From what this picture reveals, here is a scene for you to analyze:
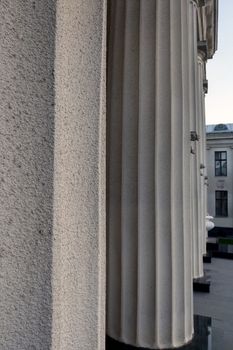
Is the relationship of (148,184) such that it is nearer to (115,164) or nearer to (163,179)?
(163,179)

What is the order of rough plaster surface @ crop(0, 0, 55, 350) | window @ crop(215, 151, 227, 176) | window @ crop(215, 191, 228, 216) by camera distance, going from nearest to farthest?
rough plaster surface @ crop(0, 0, 55, 350)
window @ crop(215, 151, 227, 176)
window @ crop(215, 191, 228, 216)

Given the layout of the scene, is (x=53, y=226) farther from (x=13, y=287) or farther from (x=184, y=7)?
(x=184, y=7)

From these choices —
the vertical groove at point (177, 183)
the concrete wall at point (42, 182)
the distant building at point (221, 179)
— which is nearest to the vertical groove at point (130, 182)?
the vertical groove at point (177, 183)

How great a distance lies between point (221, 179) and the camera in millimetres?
30469

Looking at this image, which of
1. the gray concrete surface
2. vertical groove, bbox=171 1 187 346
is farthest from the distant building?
vertical groove, bbox=171 1 187 346

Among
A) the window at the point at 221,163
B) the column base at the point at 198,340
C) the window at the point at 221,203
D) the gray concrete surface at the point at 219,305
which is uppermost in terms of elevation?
the window at the point at 221,163

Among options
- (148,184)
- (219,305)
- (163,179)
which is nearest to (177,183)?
(163,179)

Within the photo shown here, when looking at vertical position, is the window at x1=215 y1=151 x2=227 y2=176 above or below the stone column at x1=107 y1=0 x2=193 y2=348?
above

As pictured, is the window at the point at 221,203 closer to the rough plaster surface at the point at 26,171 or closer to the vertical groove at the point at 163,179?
the vertical groove at the point at 163,179

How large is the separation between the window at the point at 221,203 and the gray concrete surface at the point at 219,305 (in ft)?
75.8

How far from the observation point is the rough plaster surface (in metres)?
0.76

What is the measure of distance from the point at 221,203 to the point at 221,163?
3654 mm

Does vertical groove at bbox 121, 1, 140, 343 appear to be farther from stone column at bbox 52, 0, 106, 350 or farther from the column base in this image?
stone column at bbox 52, 0, 106, 350

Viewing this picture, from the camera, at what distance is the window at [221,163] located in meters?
30.2
